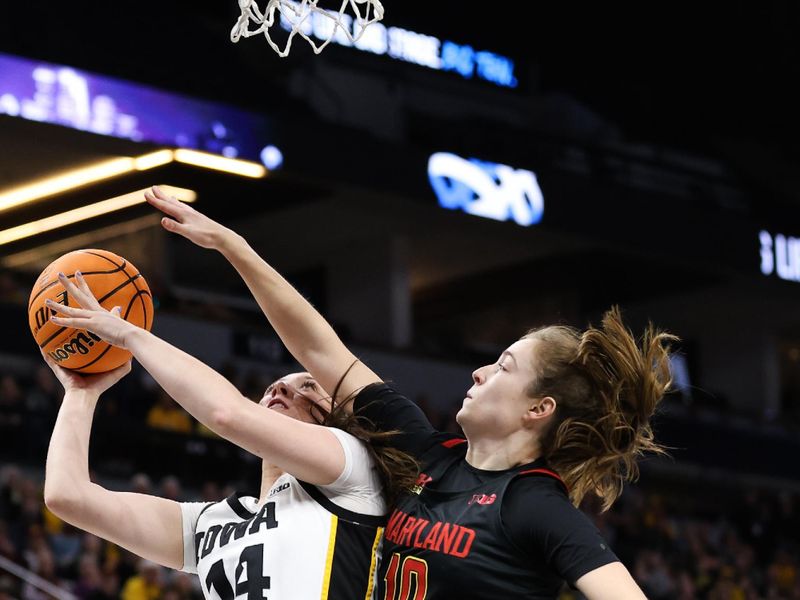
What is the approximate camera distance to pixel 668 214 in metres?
17.8

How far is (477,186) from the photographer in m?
15.8

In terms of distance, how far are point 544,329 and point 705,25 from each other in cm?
1727

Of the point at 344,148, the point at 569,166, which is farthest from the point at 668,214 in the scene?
the point at 344,148

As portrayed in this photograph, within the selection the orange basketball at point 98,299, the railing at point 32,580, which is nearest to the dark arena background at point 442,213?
the railing at point 32,580

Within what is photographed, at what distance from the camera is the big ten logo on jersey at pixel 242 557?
10.1 ft

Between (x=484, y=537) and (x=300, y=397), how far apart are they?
2.24ft

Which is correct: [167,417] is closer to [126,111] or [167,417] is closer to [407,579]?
[126,111]

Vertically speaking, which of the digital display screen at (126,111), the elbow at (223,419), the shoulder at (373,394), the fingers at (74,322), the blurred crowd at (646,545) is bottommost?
the elbow at (223,419)

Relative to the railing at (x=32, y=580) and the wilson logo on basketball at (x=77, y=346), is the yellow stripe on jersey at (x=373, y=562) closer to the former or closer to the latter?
the wilson logo on basketball at (x=77, y=346)

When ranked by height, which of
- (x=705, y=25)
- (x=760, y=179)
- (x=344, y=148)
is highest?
(x=705, y=25)

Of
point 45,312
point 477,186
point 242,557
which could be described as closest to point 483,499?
point 242,557

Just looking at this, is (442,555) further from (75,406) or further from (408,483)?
(75,406)

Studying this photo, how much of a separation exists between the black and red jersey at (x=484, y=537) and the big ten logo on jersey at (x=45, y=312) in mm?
881

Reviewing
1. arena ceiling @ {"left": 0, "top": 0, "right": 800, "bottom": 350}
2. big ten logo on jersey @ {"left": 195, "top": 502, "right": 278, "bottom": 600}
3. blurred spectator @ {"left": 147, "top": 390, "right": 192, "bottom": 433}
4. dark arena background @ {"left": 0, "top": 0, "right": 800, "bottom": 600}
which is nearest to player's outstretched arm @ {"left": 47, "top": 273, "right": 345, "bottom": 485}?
big ten logo on jersey @ {"left": 195, "top": 502, "right": 278, "bottom": 600}
